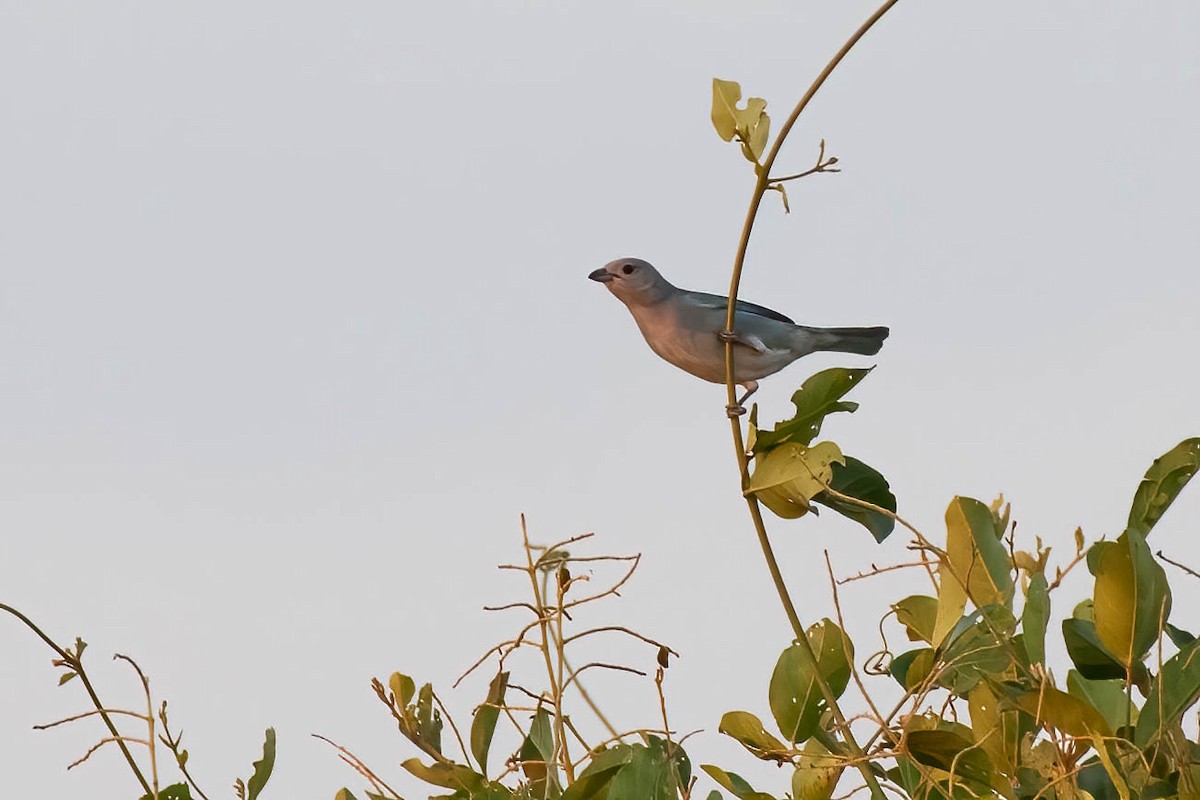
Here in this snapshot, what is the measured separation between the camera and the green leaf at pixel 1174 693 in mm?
1807

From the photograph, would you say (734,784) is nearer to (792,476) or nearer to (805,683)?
(805,683)

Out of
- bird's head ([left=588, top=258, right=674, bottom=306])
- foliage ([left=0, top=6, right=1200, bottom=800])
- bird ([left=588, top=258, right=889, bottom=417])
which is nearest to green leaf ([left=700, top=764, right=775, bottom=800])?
foliage ([left=0, top=6, right=1200, bottom=800])

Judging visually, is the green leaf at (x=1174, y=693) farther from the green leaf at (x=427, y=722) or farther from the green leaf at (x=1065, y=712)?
the green leaf at (x=427, y=722)

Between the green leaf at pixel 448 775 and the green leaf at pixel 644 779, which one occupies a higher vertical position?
the green leaf at pixel 448 775

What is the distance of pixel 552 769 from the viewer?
1963 millimetres

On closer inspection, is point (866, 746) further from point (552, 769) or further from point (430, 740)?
point (430, 740)

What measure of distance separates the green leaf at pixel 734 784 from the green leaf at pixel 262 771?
0.65 meters

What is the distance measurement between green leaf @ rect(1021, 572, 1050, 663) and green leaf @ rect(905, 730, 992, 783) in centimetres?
15

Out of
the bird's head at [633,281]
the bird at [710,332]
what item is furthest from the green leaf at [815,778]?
the bird's head at [633,281]

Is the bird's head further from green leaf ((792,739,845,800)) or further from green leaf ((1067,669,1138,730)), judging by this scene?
green leaf ((1067,669,1138,730))

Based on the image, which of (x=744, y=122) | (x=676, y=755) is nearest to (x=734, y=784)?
(x=676, y=755)

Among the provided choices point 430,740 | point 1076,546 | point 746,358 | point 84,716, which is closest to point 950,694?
point 1076,546

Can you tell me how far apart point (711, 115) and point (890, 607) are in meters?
0.77

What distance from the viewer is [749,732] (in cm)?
220
